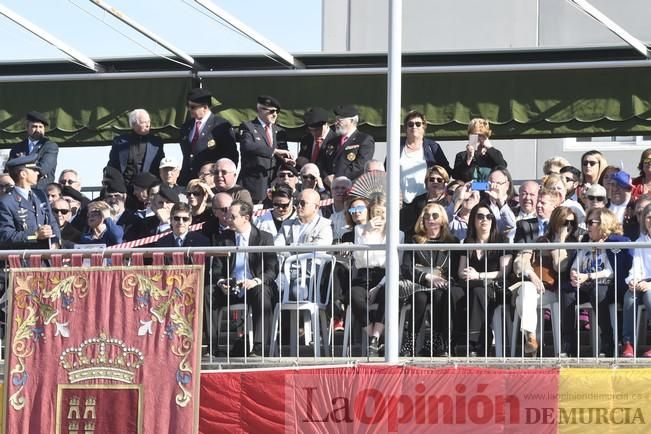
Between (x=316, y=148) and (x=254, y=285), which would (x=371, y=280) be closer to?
(x=254, y=285)

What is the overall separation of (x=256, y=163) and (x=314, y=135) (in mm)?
638

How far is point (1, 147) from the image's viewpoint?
67.7 ft

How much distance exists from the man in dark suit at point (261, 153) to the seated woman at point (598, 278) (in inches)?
156

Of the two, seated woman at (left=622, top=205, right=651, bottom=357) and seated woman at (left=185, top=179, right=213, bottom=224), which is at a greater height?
seated woman at (left=185, top=179, right=213, bottom=224)

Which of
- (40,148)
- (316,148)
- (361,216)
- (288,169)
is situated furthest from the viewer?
(40,148)

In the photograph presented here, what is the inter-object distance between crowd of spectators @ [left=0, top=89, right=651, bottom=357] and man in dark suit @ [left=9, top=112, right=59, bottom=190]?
1cm

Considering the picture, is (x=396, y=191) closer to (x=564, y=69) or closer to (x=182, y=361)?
(x=182, y=361)

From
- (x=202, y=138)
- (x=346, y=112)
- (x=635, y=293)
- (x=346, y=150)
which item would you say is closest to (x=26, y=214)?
(x=202, y=138)

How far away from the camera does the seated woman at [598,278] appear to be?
1508cm

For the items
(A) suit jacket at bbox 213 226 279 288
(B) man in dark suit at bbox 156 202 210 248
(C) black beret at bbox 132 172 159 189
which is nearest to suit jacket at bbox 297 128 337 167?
(C) black beret at bbox 132 172 159 189

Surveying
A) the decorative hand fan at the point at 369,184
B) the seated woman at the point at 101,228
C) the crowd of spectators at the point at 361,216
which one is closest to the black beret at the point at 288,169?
the crowd of spectators at the point at 361,216

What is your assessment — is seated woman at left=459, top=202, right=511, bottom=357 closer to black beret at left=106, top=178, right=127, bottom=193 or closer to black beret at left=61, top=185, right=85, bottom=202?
black beret at left=106, top=178, right=127, bottom=193

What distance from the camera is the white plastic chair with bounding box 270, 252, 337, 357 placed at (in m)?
15.6

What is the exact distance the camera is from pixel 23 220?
17469mm
